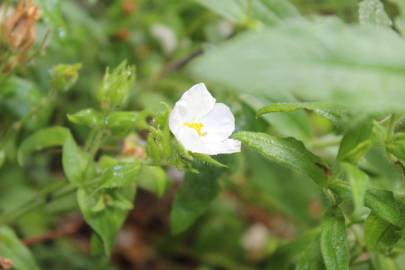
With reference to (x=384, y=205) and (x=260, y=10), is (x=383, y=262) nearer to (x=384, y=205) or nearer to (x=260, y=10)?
(x=384, y=205)

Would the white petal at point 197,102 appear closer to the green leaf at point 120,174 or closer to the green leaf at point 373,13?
the green leaf at point 120,174

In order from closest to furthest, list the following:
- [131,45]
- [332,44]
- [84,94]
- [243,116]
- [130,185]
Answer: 1. [332,44]
2. [130,185]
3. [243,116]
4. [84,94]
5. [131,45]

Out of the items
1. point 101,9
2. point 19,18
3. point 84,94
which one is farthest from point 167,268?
point 19,18

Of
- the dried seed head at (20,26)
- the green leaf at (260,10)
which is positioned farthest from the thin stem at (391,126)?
the dried seed head at (20,26)

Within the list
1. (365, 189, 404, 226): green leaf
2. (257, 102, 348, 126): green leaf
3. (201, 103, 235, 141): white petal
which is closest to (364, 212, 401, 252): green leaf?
(365, 189, 404, 226): green leaf

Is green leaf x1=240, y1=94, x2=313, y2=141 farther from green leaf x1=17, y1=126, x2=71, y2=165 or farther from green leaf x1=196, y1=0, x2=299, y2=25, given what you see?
green leaf x1=17, y1=126, x2=71, y2=165

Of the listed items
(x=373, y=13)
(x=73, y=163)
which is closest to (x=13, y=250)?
(x=73, y=163)

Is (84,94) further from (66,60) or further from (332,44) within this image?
(332,44)
